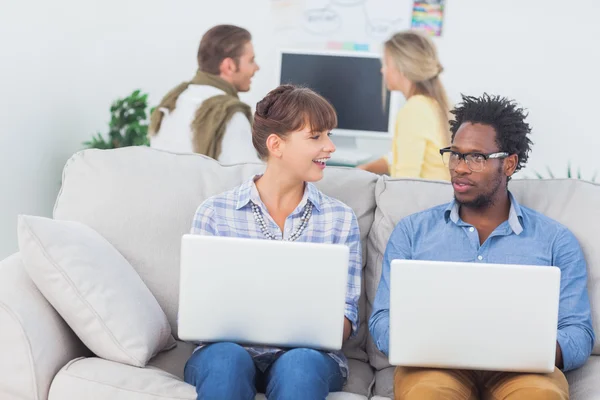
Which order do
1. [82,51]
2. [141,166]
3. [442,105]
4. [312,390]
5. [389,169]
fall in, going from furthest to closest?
[82,51] < [389,169] < [442,105] < [141,166] < [312,390]

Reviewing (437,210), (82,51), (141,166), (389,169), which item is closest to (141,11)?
(82,51)

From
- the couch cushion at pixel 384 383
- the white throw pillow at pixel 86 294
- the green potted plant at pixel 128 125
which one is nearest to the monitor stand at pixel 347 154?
the green potted plant at pixel 128 125

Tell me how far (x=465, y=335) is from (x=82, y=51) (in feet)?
11.8

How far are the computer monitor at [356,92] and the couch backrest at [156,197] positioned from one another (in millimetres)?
2091

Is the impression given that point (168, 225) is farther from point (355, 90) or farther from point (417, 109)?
point (355, 90)

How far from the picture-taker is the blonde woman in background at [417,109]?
11.5 feet

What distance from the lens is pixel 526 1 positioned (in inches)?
198

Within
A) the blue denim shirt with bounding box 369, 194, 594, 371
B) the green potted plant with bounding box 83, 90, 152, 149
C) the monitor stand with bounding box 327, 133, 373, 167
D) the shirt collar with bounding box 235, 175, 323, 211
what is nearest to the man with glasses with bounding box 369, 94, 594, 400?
the blue denim shirt with bounding box 369, 194, 594, 371

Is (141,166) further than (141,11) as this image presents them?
No

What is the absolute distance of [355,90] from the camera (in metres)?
4.45

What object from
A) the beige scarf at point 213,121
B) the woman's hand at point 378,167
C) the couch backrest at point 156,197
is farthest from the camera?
the woman's hand at point 378,167

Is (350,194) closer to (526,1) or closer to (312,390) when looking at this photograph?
(312,390)

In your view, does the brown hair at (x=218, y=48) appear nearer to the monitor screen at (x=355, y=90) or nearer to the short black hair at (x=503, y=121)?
the monitor screen at (x=355, y=90)

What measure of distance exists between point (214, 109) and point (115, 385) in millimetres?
1721
